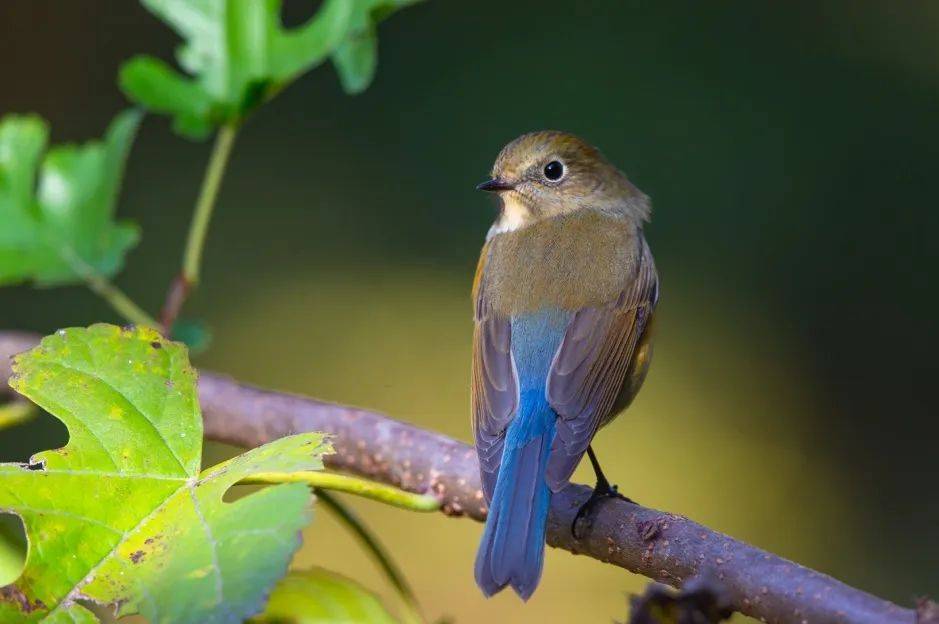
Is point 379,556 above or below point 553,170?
below

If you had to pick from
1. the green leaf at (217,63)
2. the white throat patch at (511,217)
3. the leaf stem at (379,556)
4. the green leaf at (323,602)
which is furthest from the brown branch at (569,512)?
the white throat patch at (511,217)

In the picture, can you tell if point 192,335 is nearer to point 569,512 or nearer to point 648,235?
point 569,512

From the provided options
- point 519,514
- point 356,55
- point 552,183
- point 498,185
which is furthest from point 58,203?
point 519,514

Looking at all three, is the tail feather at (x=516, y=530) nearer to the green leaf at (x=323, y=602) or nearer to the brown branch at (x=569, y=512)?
the brown branch at (x=569, y=512)

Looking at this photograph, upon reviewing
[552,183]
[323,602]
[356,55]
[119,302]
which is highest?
[552,183]

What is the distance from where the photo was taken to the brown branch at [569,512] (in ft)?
4.94

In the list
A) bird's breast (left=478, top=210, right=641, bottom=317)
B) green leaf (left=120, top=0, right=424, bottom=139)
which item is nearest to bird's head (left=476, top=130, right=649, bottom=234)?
bird's breast (left=478, top=210, right=641, bottom=317)

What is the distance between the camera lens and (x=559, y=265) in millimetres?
2809

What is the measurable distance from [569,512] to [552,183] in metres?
1.32

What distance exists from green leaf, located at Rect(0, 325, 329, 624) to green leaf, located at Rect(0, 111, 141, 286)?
1.12 meters

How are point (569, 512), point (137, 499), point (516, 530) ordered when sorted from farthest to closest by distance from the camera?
1. point (569, 512)
2. point (516, 530)
3. point (137, 499)

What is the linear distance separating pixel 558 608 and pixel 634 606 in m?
4.41

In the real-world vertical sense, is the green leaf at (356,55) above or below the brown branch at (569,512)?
above

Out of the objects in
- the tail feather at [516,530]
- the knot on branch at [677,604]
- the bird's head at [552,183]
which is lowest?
the knot on branch at [677,604]
